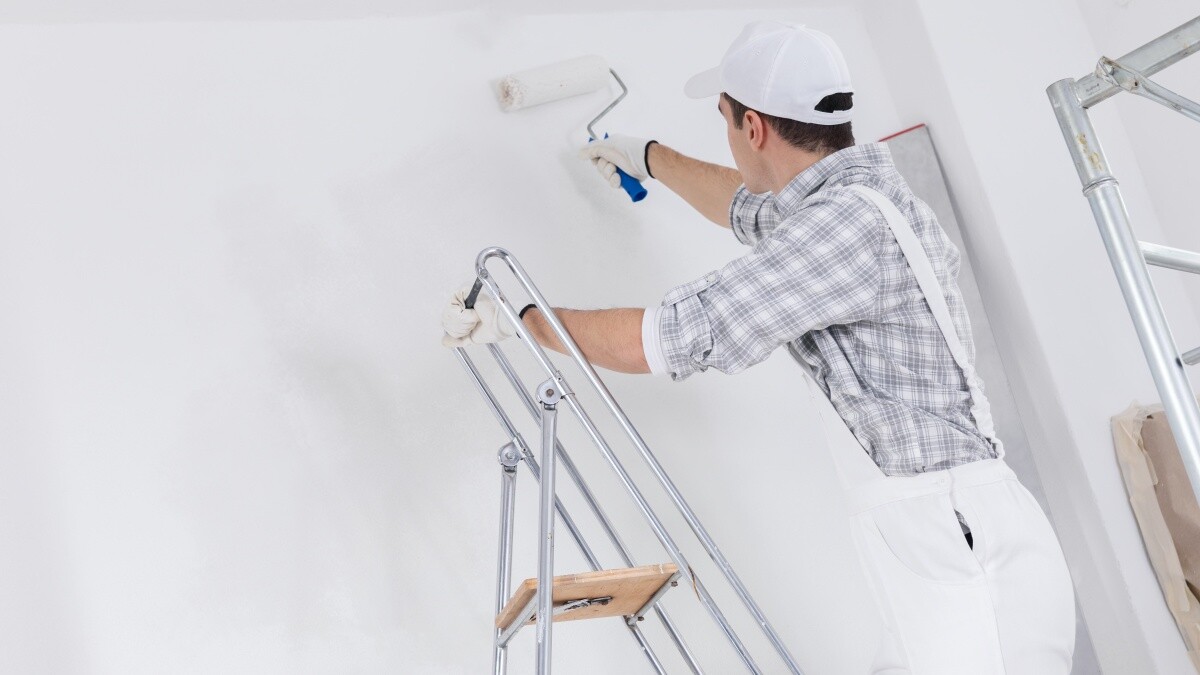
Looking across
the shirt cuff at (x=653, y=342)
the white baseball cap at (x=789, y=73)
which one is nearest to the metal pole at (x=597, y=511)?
the shirt cuff at (x=653, y=342)

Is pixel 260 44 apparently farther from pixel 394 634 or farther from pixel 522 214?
pixel 394 634

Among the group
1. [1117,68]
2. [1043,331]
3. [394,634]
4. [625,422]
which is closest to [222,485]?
[394,634]

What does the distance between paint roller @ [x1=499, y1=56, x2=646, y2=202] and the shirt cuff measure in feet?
2.79

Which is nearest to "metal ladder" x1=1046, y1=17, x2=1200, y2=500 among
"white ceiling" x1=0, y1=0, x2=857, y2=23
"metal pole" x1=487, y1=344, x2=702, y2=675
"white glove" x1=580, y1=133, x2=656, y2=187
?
"metal pole" x1=487, y1=344, x2=702, y2=675

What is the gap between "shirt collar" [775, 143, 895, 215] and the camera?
207cm

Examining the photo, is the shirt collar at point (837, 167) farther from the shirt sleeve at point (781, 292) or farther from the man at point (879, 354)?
the shirt sleeve at point (781, 292)

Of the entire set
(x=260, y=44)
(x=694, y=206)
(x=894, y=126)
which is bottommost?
(x=694, y=206)

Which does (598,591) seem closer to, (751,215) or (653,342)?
(653,342)

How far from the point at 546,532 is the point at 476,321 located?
52 centimetres

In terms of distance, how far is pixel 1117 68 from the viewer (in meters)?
1.55

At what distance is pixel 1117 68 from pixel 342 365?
5.22ft

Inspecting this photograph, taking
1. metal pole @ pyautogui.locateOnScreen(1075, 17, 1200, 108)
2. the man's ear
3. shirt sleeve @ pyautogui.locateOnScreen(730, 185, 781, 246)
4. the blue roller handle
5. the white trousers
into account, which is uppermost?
the blue roller handle

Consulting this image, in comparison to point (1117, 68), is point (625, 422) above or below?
below

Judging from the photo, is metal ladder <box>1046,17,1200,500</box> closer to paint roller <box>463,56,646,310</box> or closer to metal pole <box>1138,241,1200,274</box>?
metal pole <box>1138,241,1200,274</box>
